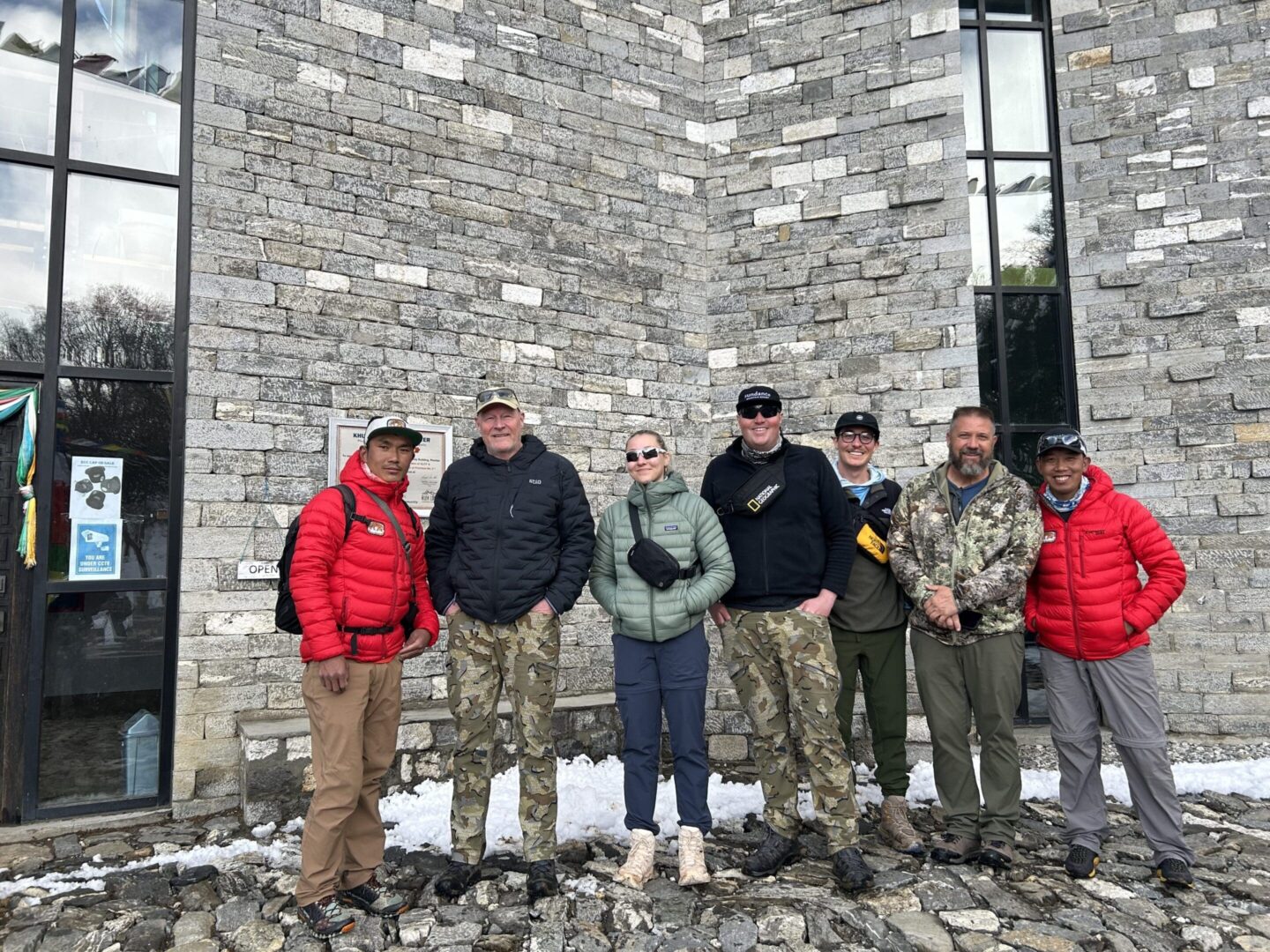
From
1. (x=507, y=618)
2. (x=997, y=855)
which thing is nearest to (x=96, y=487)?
(x=507, y=618)

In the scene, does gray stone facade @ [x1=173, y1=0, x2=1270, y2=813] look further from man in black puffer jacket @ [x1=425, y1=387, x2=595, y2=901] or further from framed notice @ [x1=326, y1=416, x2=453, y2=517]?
man in black puffer jacket @ [x1=425, y1=387, x2=595, y2=901]

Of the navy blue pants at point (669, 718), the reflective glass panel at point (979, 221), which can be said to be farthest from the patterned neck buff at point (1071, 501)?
the reflective glass panel at point (979, 221)

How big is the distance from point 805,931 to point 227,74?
5695 mm

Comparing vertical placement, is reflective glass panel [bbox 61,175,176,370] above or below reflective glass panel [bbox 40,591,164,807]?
above

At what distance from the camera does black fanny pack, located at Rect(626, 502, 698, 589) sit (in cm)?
347

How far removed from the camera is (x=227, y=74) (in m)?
5.12

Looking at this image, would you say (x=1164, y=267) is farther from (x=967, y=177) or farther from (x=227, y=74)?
(x=227, y=74)

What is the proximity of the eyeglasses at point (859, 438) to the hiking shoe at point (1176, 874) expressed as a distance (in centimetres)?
220

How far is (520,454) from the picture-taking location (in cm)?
365

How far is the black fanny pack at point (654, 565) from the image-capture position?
347 centimetres

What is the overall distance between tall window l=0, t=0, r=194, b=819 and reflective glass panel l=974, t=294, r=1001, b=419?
5.43 meters

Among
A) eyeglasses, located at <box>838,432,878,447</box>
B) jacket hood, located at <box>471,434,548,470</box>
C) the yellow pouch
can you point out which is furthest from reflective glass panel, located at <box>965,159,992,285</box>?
jacket hood, located at <box>471,434,548,470</box>

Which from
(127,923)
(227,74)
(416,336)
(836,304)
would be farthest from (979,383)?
(127,923)

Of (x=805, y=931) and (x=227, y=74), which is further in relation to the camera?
(x=227, y=74)
